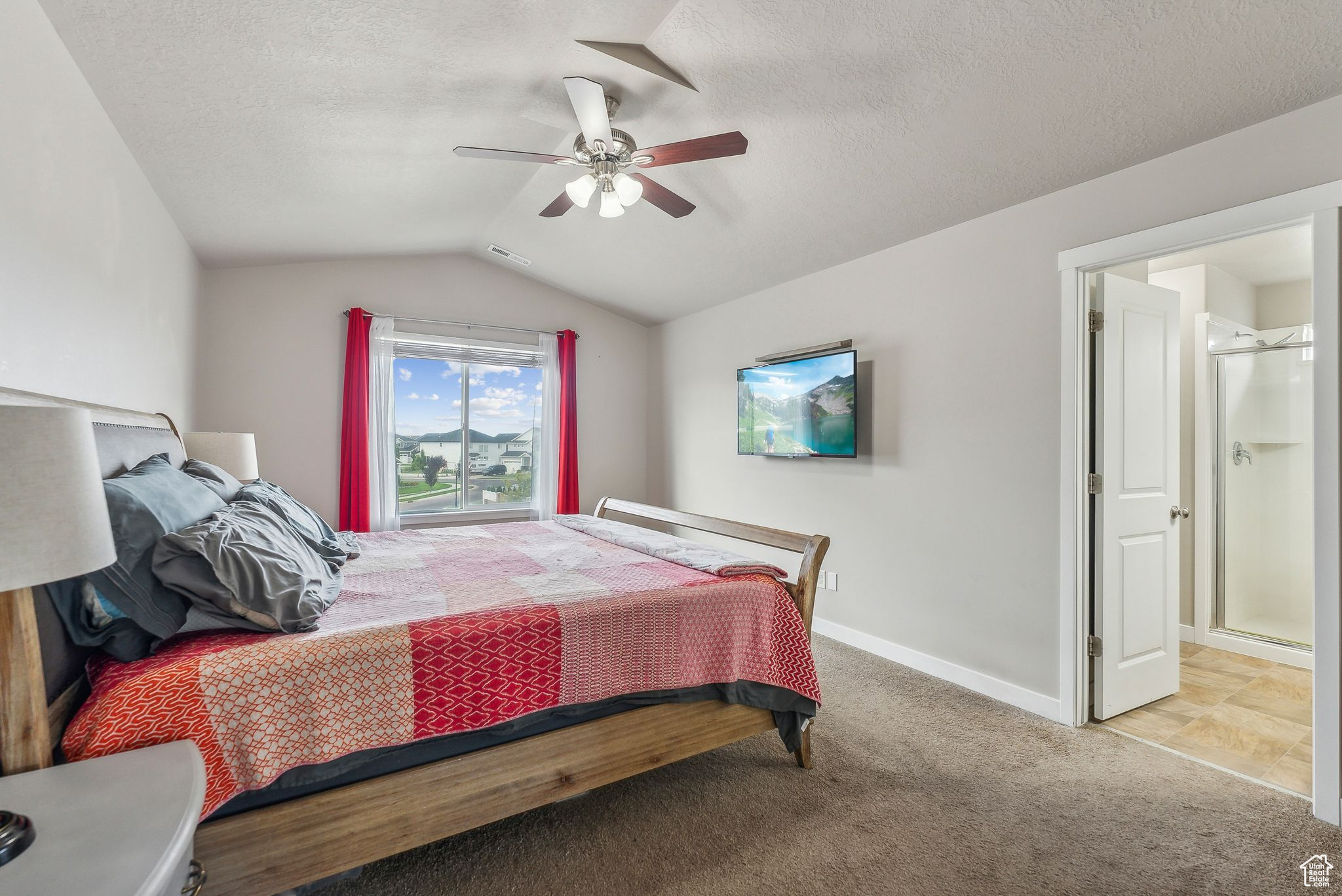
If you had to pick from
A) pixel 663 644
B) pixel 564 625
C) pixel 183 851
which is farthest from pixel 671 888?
pixel 183 851

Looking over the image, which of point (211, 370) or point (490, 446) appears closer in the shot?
point (211, 370)

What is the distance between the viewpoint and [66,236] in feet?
6.10

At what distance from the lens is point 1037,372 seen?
8.70 feet

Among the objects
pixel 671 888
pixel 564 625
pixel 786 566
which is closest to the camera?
pixel 671 888

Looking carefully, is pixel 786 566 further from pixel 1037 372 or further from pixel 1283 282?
pixel 1283 282

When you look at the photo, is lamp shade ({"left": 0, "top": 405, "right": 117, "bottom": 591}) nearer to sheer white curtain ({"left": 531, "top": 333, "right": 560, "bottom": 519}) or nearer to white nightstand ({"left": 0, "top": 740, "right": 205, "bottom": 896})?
white nightstand ({"left": 0, "top": 740, "right": 205, "bottom": 896})

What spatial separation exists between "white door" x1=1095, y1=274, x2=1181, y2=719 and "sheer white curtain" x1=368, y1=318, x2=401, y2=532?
4465 millimetres

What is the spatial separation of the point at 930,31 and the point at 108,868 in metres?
2.75

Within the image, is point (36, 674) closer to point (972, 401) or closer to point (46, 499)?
point (46, 499)

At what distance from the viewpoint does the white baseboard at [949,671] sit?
2637 mm

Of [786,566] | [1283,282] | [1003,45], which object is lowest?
[786,566]

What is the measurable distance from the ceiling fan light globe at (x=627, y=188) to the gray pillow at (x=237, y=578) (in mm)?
1777

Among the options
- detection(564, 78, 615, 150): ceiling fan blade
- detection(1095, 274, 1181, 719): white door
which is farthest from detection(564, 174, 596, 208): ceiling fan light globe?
detection(1095, 274, 1181, 719): white door

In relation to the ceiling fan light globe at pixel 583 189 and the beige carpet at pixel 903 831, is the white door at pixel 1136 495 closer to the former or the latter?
the beige carpet at pixel 903 831
